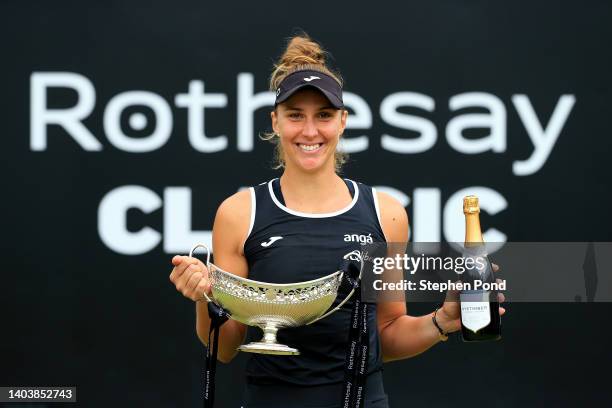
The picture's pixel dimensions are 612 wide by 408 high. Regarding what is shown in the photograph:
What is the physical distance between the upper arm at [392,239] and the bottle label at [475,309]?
28 centimetres

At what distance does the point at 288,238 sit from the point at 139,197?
1.91 m

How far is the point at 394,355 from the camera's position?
8.07ft

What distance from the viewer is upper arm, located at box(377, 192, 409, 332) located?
2402mm

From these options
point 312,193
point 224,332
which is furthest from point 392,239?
point 224,332

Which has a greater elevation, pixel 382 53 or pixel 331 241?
pixel 382 53

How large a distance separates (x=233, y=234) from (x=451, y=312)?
19.6 inches

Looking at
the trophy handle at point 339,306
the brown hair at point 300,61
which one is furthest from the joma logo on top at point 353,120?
the trophy handle at point 339,306

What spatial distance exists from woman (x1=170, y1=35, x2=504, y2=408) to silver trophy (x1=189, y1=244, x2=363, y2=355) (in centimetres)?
5

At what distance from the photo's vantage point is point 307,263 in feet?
7.42

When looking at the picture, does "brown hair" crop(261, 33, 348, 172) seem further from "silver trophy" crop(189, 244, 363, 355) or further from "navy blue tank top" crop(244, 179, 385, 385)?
"silver trophy" crop(189, 244, 363, 355)

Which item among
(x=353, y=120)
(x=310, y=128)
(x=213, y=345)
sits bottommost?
(x=213, y=345)

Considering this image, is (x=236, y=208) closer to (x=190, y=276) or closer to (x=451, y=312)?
(x=190, y=276)

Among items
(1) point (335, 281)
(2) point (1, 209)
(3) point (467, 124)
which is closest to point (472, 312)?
(1) point (335, 281)

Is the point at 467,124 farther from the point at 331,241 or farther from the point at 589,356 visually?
the point at 331,241
